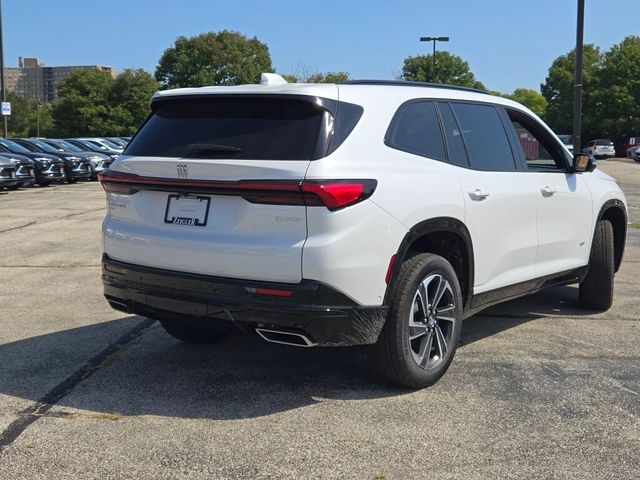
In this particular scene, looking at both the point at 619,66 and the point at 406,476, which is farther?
the point at 619,66

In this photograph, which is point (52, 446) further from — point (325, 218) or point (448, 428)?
point (448, 428)

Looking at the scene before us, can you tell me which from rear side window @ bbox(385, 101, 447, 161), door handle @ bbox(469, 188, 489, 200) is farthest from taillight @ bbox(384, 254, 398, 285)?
door handle @ bbox(469, 188, 489, 200)

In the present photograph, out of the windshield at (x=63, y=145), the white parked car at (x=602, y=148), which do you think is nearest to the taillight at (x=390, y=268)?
the windshield at (x=63, y=145)

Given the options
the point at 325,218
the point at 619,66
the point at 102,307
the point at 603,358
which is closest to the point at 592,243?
the point at 603,358

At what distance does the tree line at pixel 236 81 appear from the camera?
61.9 m

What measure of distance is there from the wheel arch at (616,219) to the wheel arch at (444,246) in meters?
2.13

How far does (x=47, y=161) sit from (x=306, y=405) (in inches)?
811

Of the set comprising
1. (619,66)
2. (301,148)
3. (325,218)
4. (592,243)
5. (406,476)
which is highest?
(619,66)

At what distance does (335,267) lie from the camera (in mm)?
3650

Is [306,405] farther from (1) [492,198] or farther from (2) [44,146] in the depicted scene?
(2) [44,146]

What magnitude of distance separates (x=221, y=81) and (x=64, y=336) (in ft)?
221

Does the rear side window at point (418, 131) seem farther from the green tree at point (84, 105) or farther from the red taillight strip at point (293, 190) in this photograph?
the green tree at point (84, 105)

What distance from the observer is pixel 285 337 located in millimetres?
3818

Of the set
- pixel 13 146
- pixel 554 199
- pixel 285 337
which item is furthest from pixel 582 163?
pixel 13 146
